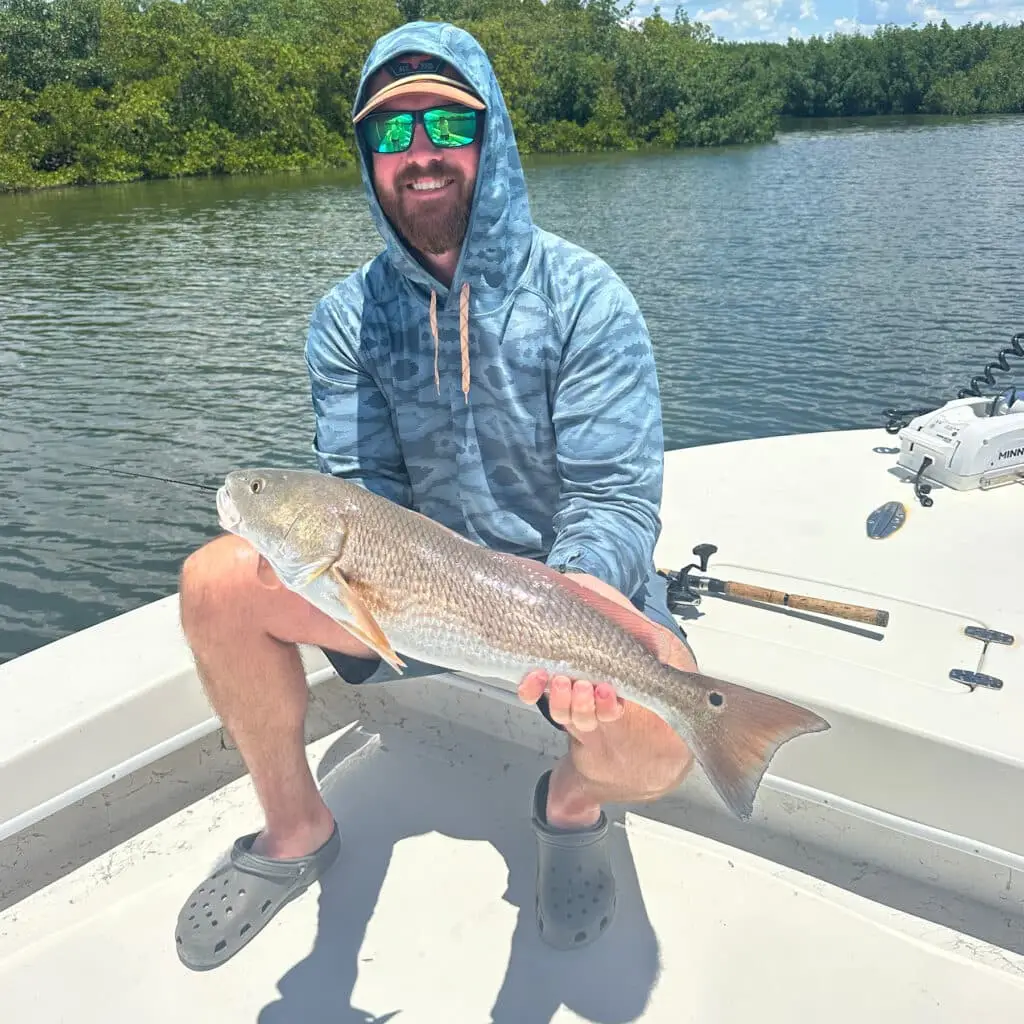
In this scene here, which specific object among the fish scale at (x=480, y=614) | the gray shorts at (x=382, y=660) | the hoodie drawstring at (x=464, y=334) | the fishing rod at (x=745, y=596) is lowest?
the fishing rod at (x=745, y=596)

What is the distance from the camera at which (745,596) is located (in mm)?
3498

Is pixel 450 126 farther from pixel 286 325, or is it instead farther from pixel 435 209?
pixel 286 325

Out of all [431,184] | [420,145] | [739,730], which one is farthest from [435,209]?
[739,730]

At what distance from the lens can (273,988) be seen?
8.39 ft

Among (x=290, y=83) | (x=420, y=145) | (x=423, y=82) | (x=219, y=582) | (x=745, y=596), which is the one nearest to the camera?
(x=219, y=582)

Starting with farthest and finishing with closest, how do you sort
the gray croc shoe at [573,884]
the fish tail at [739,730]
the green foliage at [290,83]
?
the green foliage at [290,83] → the gray croc shoe at [573,884] → the fish tail at [739,730]

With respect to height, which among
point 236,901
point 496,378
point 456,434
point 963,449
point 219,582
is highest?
point 496,378

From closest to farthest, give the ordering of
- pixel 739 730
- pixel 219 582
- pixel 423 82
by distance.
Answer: pixel 739 730, pixel 219 582, pixel 423 82

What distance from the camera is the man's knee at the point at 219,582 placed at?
2531 mm

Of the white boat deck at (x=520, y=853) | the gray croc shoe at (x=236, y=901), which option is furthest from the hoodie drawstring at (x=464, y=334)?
the gray croc shoe at (x=236, y=901)

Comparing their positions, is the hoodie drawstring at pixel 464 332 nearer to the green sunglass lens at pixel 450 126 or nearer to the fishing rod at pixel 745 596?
the green sunglass lens at pixel 450 126

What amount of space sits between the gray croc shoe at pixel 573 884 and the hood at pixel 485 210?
5.16ft

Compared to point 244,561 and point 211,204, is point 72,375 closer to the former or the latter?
point 244,561

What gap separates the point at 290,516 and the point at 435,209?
1.14 m
